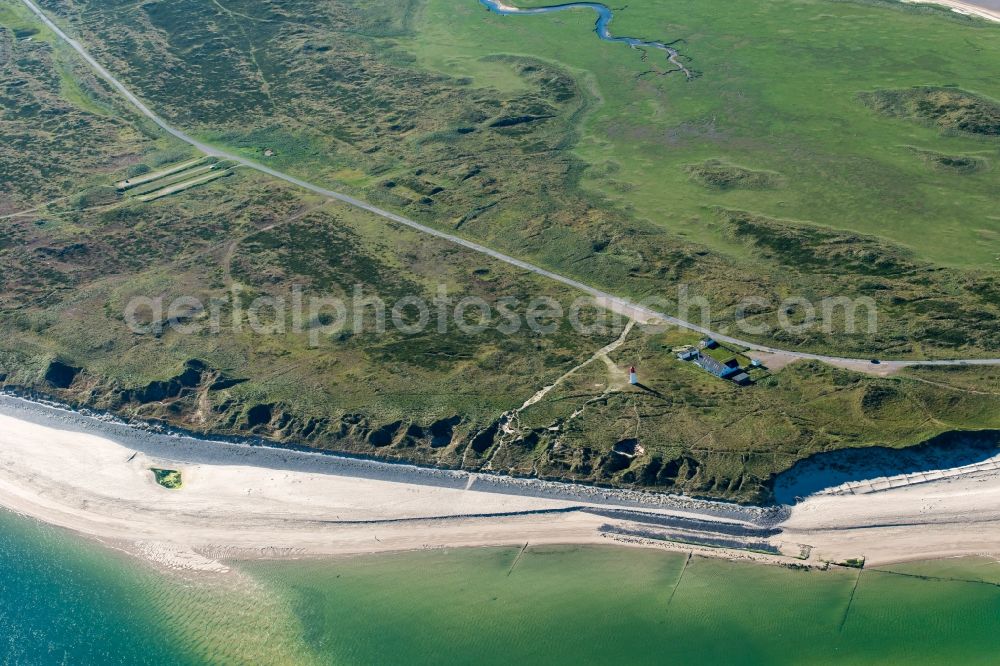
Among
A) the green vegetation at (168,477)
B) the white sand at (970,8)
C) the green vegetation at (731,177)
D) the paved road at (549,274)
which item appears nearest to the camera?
the green vegetation at (168,477)

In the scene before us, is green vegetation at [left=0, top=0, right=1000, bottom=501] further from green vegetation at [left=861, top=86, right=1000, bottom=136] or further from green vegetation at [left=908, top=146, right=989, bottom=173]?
green vegetation at [left=861, top=86, right=1000, bottom=136]

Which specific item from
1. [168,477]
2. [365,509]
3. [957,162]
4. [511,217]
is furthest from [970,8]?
[168,477]

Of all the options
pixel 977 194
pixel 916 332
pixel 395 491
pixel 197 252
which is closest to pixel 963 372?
pixel 916 332

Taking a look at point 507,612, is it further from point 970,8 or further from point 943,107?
point 970,8

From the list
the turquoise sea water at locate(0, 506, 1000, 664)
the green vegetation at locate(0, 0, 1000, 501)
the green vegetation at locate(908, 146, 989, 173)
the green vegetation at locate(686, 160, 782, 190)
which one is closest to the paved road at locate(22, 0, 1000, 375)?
the green vegetation at locate(0, 0, 1000, 501)

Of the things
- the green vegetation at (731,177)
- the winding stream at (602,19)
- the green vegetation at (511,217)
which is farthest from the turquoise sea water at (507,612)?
the winding stream at (602,19)

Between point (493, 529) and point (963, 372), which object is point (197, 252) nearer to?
point (493, 529)

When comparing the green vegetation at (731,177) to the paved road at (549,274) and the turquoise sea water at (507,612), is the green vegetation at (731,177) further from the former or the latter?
the turquoise sea water at (507,612)
